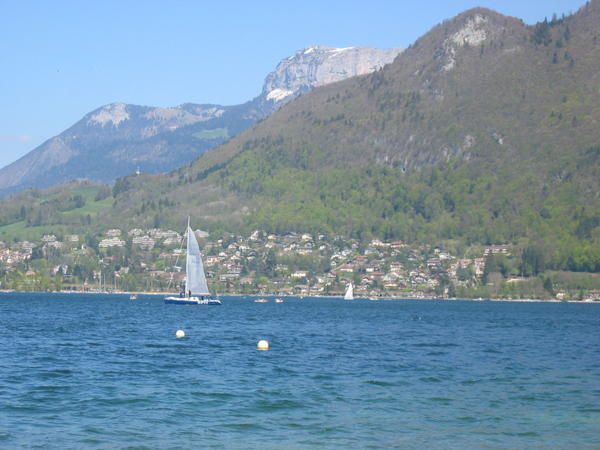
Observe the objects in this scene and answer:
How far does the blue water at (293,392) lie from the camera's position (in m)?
38.1

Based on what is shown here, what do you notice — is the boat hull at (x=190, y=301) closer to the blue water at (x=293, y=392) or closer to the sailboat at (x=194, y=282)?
the sailboat at (x=194, y=282)

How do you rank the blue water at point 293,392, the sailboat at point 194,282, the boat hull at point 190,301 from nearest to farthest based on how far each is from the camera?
1. the blue water at point 293,392
2. the sailboat at point 194,282
3. the boat hull at point 190,301

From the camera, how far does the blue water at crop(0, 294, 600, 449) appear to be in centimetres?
3806

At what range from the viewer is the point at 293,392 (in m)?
48.4

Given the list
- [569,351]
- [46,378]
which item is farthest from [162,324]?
[46,378]

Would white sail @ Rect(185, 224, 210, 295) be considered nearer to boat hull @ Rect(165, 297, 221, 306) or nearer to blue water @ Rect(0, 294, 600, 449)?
boat hull @ Rect(165, 297, 221, 306)

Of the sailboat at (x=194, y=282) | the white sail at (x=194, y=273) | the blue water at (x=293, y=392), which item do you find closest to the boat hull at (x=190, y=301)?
the sailboat at (x=194, y=282)

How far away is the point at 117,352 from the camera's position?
218 feet

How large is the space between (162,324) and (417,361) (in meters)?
47.4

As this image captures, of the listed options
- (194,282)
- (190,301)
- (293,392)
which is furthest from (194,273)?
(293,392)

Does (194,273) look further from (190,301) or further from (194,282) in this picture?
(190,301)

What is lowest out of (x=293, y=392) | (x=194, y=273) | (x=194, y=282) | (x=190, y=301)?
(x=293, y=392)

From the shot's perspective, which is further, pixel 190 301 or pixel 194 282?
pixel 194 282

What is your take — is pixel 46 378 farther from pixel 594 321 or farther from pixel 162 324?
pixel 594 321
